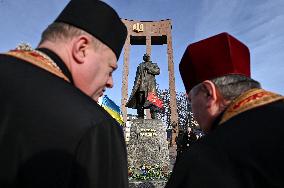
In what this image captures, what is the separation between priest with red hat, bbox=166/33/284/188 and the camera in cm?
117

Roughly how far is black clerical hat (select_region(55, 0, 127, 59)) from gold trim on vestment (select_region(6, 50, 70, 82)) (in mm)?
291

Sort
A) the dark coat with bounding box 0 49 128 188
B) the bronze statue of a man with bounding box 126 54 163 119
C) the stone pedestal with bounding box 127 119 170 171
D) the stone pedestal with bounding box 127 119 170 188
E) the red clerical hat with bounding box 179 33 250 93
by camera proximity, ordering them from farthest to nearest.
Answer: the bronze statue of a man with bounding box 126 54 163 119
the stone pedestal with bounding box 127 119 170 171
the stone pedestal with bounding box 127 119 170 188
the red clerical hat with bounding box 179 33 250 93
the dark coat with bounding box 0 49 128 188

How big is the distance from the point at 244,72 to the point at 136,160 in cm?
1024

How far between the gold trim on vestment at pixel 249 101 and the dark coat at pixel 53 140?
537 millimetres

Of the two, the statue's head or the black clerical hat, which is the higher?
the statue's head

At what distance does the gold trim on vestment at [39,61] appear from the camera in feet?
4.27

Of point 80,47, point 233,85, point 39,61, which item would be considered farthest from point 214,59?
point 39,61

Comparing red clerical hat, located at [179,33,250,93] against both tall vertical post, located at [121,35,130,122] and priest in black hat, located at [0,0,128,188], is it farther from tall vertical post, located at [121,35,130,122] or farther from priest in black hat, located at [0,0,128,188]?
tall vertical post, located at [121,35,130,122]

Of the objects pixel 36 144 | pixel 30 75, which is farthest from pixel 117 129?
pixel 30 75

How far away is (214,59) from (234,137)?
2.14 feet

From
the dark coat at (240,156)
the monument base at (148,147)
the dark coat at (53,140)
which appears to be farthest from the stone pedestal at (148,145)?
the dark coat at (53,140)

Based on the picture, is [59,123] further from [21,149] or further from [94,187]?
[94,187]

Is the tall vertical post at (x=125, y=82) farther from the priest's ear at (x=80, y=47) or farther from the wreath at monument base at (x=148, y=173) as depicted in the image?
the priest's ear at (x=80, y=47)

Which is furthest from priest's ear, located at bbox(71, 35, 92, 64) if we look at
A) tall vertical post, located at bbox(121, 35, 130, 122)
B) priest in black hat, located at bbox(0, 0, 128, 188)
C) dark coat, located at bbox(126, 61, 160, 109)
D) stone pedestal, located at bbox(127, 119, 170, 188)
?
tall vertical post, located at bbox(121, 35, 130, 122)
